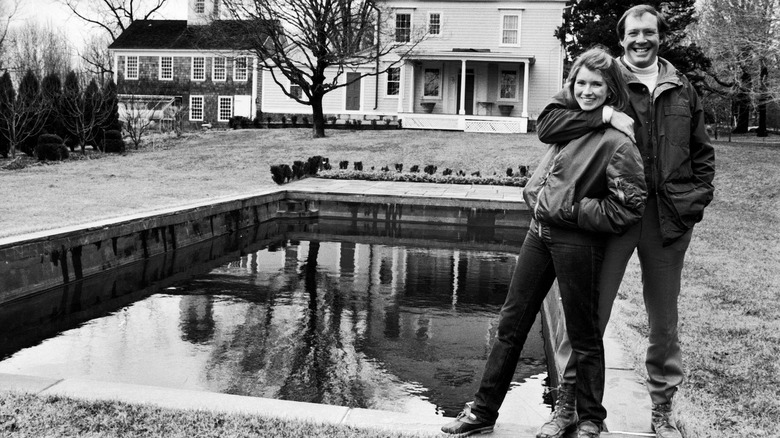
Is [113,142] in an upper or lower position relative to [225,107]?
lower

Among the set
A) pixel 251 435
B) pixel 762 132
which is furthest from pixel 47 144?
pixel 762 132

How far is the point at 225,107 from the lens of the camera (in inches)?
1667

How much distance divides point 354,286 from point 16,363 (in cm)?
403

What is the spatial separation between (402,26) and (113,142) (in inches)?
549

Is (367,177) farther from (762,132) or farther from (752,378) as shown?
(762,132)

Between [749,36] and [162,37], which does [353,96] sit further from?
[749,36]

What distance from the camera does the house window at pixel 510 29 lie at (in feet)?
111

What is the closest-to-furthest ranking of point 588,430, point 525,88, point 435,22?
point 588,430
point 525,88
point 435,22

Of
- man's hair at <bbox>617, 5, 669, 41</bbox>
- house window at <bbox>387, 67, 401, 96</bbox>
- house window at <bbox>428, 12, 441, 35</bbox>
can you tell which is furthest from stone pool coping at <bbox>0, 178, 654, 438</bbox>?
house window at <bbox>428, 12, 441, 35</bbox>

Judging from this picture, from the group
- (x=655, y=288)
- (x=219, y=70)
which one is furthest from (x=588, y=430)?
(x=219, y=70)

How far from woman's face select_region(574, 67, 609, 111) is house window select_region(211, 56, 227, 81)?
4044 centimetres

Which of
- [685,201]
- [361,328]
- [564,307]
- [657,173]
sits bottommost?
[361,328]

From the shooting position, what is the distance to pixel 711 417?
3.93 metres

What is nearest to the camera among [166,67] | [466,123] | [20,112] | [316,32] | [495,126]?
[20,112]
